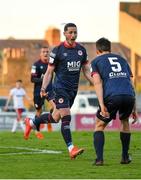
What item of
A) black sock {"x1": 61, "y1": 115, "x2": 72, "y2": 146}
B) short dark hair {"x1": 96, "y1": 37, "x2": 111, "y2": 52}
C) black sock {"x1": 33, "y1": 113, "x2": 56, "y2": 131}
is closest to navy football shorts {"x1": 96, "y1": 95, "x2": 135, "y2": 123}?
short dark hair {"x1": 96, "y1": 37, "x2": 111, "y2": 52}

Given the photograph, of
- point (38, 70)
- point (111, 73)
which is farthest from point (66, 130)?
point (38, 70)

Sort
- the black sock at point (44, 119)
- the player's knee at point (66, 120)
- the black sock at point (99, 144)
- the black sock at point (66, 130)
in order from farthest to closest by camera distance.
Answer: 1. the black sock at point (44, 119)
2. the player's knee at point (66, 120)
3. the black sock at point (66, 130)
4. the black sock at point (99, 144)

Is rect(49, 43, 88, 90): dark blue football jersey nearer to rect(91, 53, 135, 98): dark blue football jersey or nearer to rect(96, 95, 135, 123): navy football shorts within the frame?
rect(91, 53, 135, 98): dark blue football jersey

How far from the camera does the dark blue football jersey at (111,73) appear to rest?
13.8m

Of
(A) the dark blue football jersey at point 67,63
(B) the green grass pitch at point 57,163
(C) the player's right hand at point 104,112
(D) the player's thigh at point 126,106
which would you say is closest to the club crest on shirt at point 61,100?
(A) the dark blue football jersey at point 67,63

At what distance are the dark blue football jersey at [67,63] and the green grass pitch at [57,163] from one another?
1.23 m

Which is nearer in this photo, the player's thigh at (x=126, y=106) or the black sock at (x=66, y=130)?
the player's thigh at (x=126, y=106)

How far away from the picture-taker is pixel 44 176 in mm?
12203

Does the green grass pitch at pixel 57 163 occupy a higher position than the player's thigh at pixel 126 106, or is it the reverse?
the player's thigh at pixel 126 106

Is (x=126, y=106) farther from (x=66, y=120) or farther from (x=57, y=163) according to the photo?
(x=66, y=120)

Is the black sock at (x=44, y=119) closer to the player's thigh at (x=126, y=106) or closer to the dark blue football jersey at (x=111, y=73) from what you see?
the player's thigh at (x=126, y=106)

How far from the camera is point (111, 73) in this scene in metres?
13.8

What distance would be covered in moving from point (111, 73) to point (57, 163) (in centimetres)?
162

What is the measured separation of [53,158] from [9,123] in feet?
78.6
